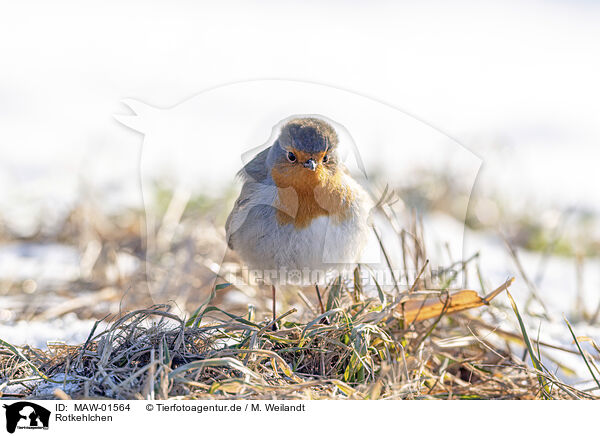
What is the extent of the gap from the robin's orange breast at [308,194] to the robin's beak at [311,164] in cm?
4

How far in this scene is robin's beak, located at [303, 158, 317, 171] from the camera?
2.18 m

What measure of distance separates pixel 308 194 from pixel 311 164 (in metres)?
0.17

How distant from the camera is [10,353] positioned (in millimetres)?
2225

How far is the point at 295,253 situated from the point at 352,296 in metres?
0.46

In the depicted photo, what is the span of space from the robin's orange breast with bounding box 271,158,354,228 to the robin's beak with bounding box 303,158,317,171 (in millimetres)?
41

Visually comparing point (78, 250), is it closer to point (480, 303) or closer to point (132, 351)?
point (132, 351)

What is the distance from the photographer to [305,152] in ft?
7.20

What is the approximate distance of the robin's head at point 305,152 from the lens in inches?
86.3

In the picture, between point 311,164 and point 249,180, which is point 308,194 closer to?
point 311,164
